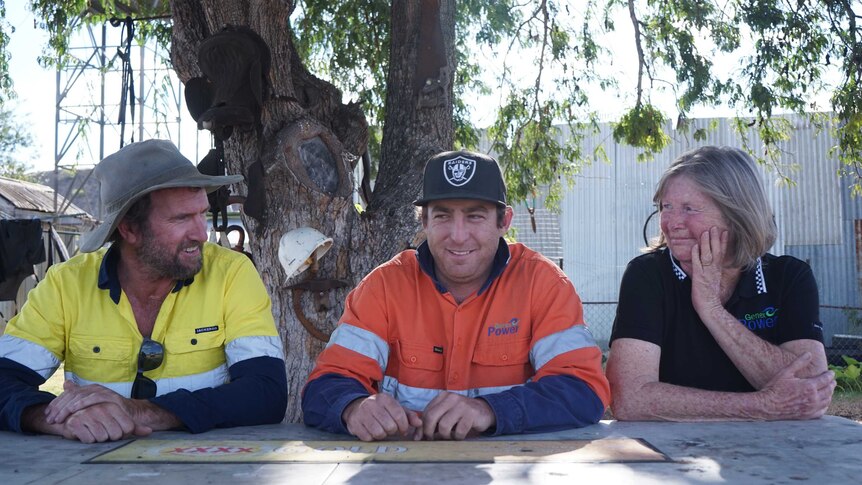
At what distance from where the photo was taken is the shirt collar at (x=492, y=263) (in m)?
3.04

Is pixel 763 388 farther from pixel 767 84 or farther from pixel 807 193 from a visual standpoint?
pixel 807 193

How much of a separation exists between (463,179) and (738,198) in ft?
3.27

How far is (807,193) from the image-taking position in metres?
15.9

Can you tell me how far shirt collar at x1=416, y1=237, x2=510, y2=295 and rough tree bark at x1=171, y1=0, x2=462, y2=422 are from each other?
1.86m

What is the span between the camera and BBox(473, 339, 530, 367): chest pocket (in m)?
2.95

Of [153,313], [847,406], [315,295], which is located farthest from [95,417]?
[847,406]

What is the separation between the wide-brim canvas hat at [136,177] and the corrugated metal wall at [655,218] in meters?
12.5

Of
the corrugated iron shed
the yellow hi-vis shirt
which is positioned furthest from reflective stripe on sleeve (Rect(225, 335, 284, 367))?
the corrugated iron shed

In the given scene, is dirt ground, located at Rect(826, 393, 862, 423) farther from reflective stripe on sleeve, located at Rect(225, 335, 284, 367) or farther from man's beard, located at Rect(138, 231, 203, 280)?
man's beard, located at Rect(138, 231, 203, 280)

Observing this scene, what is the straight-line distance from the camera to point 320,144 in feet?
16.4

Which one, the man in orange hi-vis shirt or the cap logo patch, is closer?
the man in orange hi-vis shirt

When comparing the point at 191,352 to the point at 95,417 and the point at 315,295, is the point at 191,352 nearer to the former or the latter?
the point at 95,417

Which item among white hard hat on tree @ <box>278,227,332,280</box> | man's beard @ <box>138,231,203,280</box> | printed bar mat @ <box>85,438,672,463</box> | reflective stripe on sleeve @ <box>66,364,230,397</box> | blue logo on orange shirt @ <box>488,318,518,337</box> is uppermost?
white hard hat on tree @ <box>278,227,332,280</box>

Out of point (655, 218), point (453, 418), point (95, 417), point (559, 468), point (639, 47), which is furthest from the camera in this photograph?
point (655, 218)
